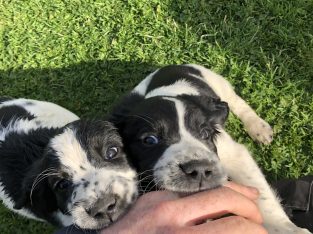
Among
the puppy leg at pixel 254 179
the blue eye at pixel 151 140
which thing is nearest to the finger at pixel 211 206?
the blue eye at pixel 151 140

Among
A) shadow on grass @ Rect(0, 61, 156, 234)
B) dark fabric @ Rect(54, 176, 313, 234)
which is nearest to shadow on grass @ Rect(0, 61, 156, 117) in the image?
shadow on grass @ Rect(0, 61, 156, 234)

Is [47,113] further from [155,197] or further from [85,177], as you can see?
[155,197]

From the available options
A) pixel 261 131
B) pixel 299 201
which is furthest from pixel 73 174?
pixel 261 131

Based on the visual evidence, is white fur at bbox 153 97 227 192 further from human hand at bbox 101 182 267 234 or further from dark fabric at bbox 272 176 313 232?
dark fabric at bbox 272 176 313 232

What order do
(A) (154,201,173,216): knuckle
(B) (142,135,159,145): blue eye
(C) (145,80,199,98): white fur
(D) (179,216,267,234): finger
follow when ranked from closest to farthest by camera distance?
(D) (179,216,267,234): finger → (A) (154,201,173,216): knuckle → (B) (142,135,159,145): blue eye → (C) (145,80,199,98): white fur

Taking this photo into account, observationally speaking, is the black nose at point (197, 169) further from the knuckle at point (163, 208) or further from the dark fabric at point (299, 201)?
the dark fabric at point (299, 201)

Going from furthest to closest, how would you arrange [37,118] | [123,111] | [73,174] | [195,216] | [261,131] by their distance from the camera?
[261,131], [37,118], [123,111], [73,174], [195,216]
